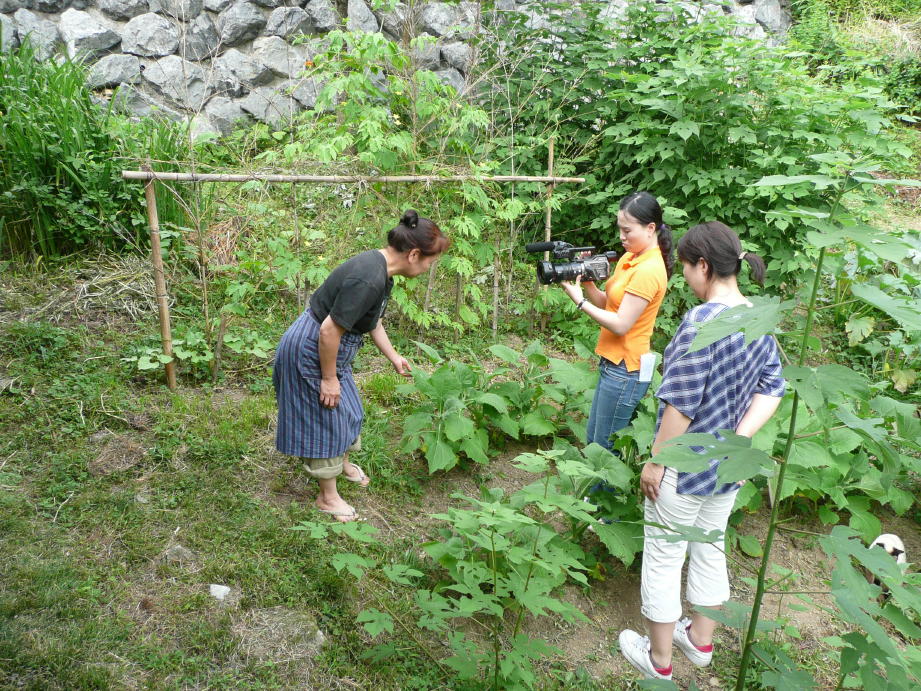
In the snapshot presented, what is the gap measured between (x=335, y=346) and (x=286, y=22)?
601cm

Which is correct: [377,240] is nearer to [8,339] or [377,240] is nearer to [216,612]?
[8,339]

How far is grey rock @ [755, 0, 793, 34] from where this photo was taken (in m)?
9.88

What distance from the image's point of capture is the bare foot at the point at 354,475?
11.4 feet

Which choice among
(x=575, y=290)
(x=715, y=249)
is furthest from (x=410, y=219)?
(x=715, y=249)

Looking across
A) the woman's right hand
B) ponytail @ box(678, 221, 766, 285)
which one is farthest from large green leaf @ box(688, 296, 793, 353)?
the woman's right hand

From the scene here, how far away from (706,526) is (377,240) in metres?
2.93

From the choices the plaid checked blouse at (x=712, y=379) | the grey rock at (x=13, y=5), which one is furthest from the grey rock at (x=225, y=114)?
the plaid checked blouse at (x=712, y=379)

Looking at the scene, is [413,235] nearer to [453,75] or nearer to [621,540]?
[621,540]

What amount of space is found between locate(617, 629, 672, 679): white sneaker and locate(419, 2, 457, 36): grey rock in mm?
6983

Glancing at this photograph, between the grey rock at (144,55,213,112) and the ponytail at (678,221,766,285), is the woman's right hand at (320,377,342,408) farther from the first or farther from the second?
the grey rock at (144,55,213,112)

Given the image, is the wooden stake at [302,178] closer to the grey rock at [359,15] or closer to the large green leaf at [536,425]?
the large green leaf at [536,425]

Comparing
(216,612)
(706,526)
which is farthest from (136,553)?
(706,526)

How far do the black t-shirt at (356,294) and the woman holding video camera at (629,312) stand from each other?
107 centimetres

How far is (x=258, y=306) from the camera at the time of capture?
4.83m
